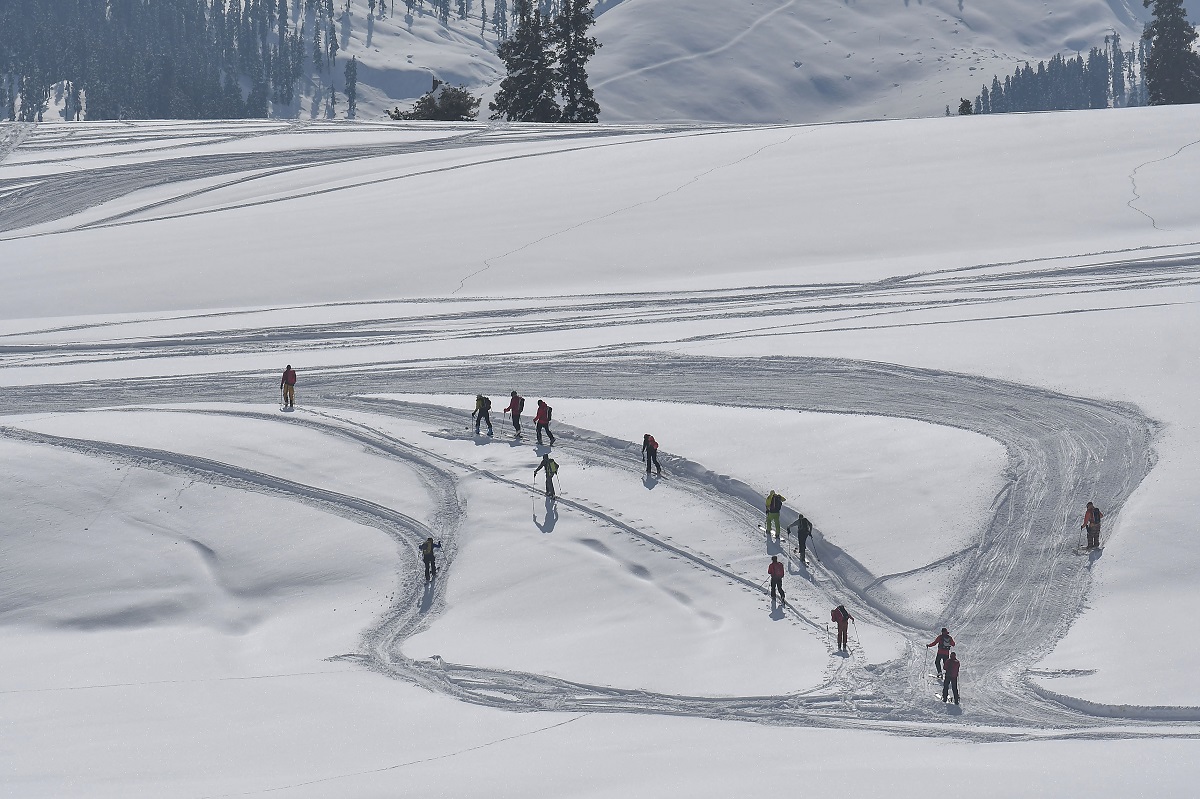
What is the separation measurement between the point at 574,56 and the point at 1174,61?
119 ft

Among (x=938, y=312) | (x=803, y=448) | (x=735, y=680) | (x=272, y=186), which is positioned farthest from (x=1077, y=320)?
(x=272, y=186)

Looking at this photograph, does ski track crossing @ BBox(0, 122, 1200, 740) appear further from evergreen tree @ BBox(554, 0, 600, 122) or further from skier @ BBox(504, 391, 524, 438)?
evergreen tree @ BBox(554, 0, 600, 122)

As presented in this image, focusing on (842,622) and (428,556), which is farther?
(428,556)

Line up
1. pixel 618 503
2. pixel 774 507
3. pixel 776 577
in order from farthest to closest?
pixel 618 503
pixel 774 507
pixel 776 577

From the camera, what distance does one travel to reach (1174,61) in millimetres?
70938

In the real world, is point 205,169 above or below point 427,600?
above

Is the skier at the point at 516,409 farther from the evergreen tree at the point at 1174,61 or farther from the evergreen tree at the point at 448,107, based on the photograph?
the evergreen tree at the point at 1174,61

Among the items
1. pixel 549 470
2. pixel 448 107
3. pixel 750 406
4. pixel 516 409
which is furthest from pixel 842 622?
pixel 448 107

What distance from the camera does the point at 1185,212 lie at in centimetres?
3688

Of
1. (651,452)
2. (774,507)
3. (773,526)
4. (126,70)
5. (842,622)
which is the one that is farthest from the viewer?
(126,70)

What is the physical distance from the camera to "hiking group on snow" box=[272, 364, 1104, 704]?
15.7m

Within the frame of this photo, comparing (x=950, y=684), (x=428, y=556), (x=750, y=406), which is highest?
(x=750, y=406)

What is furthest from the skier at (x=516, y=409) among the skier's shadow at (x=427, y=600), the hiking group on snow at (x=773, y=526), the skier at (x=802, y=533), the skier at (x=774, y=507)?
the skier at (x=802, y=533)

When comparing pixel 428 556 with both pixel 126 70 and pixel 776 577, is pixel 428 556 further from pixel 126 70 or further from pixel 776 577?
pixel 126 70
